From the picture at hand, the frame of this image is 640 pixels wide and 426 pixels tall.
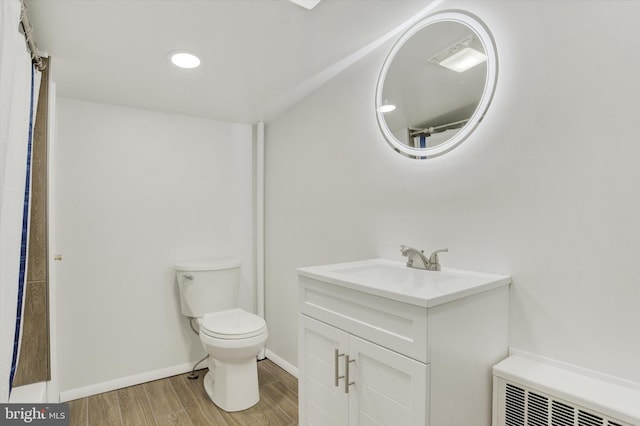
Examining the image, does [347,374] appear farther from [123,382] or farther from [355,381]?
[123,382]

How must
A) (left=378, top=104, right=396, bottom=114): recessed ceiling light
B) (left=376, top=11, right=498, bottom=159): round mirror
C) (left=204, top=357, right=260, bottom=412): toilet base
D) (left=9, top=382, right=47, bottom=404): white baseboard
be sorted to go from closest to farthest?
(left=376, top=11, right=498, bottom=159): round mirror
(left=9, top=382, right=47, bottom=404): white baseboard
(left=378, top=104, right=396, bottom=114): recessed ceiling light
(left=204, top=357, right=260, bottom=412): toilet base

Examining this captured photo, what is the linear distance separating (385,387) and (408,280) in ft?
1.40

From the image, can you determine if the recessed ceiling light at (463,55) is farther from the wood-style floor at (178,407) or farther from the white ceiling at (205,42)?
the wood-style floor at (178,407)

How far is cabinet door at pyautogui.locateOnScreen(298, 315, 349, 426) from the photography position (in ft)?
4.07

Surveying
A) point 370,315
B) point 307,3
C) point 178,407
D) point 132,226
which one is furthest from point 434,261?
point 132,226

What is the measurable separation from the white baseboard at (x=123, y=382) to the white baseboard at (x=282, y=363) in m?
0.59

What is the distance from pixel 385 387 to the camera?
108 centimetres

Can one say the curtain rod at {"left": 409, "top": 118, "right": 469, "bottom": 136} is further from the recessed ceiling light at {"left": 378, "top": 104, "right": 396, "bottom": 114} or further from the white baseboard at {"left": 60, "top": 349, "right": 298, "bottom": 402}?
the white baseboard at {"left": 60, "top": 349, "right": 298, "bottom": 402}

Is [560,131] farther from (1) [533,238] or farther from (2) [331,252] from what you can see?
(2) [331,252]

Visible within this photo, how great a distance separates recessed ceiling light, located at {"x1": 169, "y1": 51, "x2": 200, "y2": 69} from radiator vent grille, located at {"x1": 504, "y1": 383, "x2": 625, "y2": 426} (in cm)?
201

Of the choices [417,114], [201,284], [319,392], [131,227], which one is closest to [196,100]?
[131,227]

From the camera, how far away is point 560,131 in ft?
3.65

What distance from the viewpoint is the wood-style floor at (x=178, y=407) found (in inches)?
76.2

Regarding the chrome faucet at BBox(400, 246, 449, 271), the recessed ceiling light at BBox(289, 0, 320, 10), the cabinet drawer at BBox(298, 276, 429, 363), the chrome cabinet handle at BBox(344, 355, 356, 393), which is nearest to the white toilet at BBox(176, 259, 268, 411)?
the cabinet drawer at BBox(298, 276, 429, 363)
